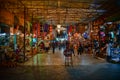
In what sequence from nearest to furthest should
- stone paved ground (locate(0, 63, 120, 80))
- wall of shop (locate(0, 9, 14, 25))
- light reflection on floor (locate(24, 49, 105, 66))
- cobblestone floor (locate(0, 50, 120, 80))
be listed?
stone paved ground (locate(0, 63, 120, 80)) < cobblestone floor (locate(0, 50, 120, 80)) < light reflection on floor (locate(24, 49, 105, 66)) < wall of shop (locate(0, 9, 14, 25))

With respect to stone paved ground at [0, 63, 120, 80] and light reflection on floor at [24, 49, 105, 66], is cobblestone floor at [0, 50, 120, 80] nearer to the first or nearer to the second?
stone paved ground at [0, 63, 120, 80]

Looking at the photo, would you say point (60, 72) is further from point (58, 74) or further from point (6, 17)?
point (6, 17)

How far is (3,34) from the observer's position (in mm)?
20328

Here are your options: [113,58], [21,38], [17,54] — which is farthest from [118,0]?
[21,38]

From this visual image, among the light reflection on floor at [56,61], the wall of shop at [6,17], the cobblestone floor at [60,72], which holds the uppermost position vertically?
the wall of shop at [6,17]

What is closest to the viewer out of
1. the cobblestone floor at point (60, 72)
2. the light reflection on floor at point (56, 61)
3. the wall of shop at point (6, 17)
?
the cobblestone floor at point (60, 72)

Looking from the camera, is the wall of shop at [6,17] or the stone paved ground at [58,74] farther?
the wall of shop at [6,17]

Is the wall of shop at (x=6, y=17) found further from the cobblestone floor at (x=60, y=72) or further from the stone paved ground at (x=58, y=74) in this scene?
the stone paved ground at (x=58, y=74)

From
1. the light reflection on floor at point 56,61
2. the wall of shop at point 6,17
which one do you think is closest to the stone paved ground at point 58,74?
the light reflection on floor at point 56,61

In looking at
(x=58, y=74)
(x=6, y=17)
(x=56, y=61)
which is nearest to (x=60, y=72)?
(x=58, y=74)

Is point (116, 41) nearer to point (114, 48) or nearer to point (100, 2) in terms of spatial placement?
point (114, 48)

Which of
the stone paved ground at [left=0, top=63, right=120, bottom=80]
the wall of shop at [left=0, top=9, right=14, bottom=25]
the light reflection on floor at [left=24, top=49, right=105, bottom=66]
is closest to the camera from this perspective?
the stone paved ground at [left=0, top=63, right=120, bottom=80]

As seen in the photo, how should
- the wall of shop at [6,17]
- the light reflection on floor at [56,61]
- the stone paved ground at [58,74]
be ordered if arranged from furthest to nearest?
the wall of shop at [6,17] < the light reflection on floor at [56,61] < the stone paved ground at [58,74]

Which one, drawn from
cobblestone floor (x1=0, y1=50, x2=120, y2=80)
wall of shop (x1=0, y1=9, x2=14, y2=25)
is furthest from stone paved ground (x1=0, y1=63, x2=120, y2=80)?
wall of shop (x1=0, y1=9, x2=14, y2=25)
